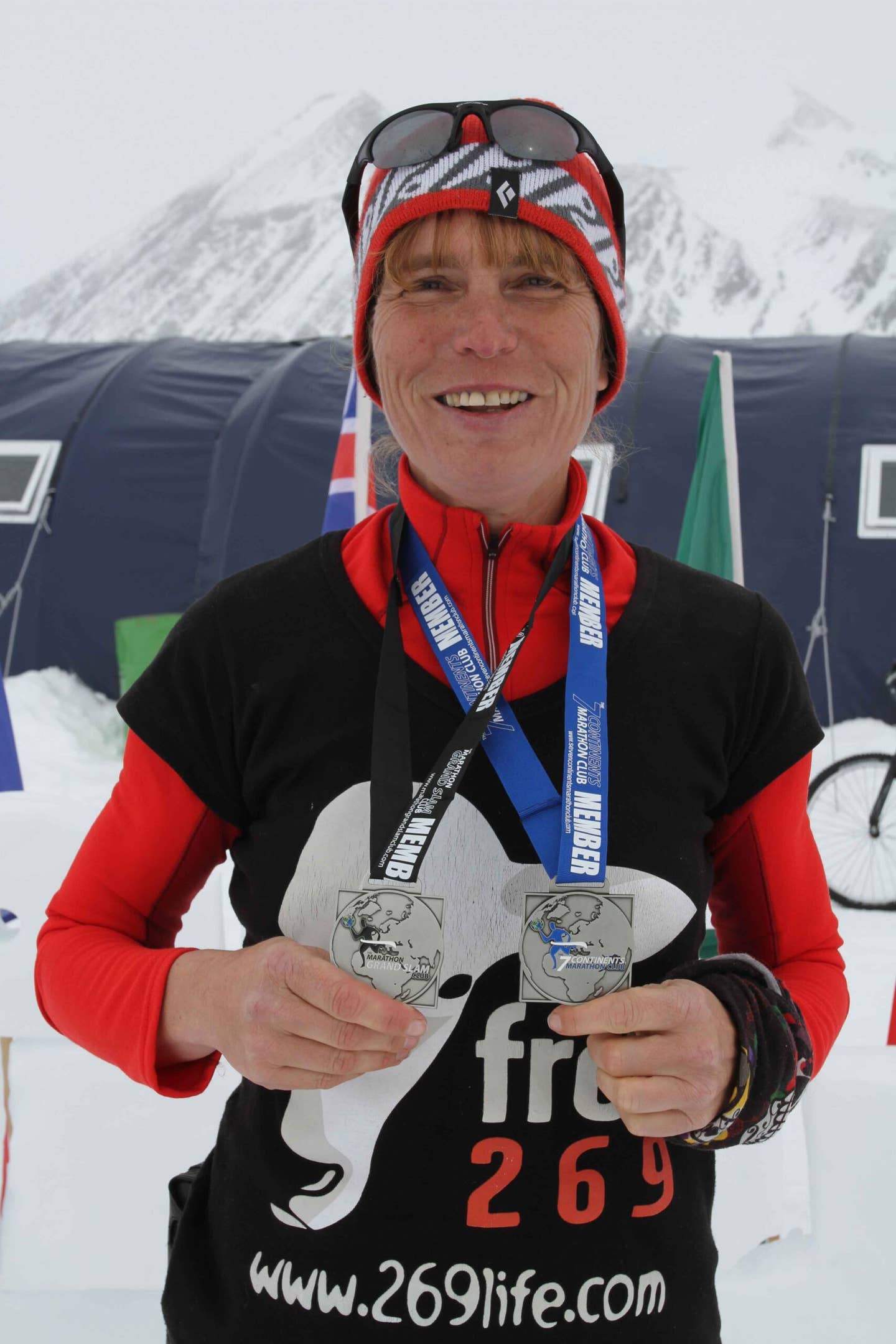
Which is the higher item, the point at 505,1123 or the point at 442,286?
the point at 442,286

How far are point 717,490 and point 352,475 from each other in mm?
1668

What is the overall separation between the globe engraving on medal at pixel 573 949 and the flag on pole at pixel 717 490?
3.92 meters

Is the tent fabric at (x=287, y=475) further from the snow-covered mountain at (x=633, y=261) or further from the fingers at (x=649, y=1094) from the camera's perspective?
the snow-covered mountain at (x=633, y=261)

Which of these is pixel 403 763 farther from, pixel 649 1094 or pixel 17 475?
pixel 17 475

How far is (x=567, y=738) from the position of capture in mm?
1046

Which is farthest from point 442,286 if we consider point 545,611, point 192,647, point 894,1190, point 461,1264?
point 894,1190

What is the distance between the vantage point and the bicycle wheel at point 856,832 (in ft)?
21.1

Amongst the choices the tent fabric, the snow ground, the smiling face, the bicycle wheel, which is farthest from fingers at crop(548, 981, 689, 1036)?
the tent fabric

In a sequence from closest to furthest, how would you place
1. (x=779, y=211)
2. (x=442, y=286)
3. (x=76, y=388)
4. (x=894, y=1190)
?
1. (x=442, y=286)
2. (x=894, y=1190)
3. (x=76, y=388)
4. (x=779, y=211)

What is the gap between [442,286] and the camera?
1145mm

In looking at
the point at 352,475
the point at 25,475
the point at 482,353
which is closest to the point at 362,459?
the point at 352,475

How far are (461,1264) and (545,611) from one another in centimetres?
67

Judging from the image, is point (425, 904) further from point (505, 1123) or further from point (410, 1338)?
point (410, 1338)

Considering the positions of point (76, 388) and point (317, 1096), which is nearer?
point (317, 1096)
